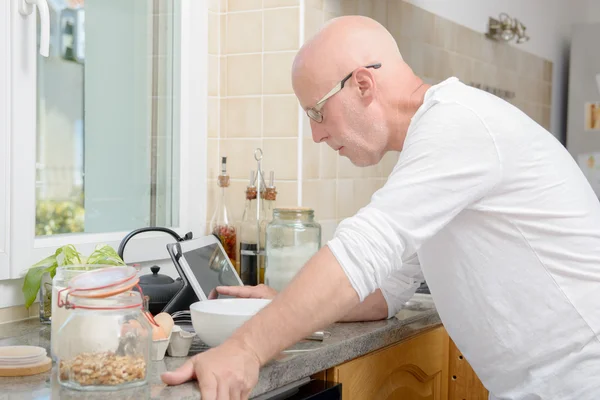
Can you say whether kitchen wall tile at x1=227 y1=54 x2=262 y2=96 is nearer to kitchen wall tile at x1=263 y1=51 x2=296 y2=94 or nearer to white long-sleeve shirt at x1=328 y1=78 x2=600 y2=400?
kitchen wall tile at x1=263 y1=51 x2=296 y2=94

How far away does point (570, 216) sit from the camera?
4.39 feet

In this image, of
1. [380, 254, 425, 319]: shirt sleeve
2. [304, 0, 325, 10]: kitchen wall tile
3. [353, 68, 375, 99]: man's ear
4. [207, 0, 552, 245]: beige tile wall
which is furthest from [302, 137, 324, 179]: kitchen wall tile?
[353, 68, 375, 99]: man's ear

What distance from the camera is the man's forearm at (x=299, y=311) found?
1.15 m

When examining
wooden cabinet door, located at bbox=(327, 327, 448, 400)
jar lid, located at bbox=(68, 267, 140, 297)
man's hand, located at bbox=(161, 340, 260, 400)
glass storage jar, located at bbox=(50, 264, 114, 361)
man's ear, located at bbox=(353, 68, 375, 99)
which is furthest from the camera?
wooden cabinet door, located at bbox=(327, 327, 448, 400)

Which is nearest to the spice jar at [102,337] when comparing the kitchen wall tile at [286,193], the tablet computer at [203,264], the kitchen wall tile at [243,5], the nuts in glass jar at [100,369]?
the nuts in glass jar at [100,369]

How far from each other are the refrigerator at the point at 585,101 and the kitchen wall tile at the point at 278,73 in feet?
7.36

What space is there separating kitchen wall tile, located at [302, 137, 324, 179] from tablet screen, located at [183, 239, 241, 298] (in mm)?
396

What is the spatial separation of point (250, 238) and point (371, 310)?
19.6 inches

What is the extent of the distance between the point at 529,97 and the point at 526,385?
2563 millimetres

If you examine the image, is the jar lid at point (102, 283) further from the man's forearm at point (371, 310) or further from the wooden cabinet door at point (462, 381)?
the wooden cabinet door at point (462, 381)

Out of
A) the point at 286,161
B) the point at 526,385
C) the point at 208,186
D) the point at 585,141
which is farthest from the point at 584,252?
the point at 585,141

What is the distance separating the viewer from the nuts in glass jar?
3.83 feet

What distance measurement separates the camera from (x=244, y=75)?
2242mm

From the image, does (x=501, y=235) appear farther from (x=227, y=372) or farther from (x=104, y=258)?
(x=104, y=258)
